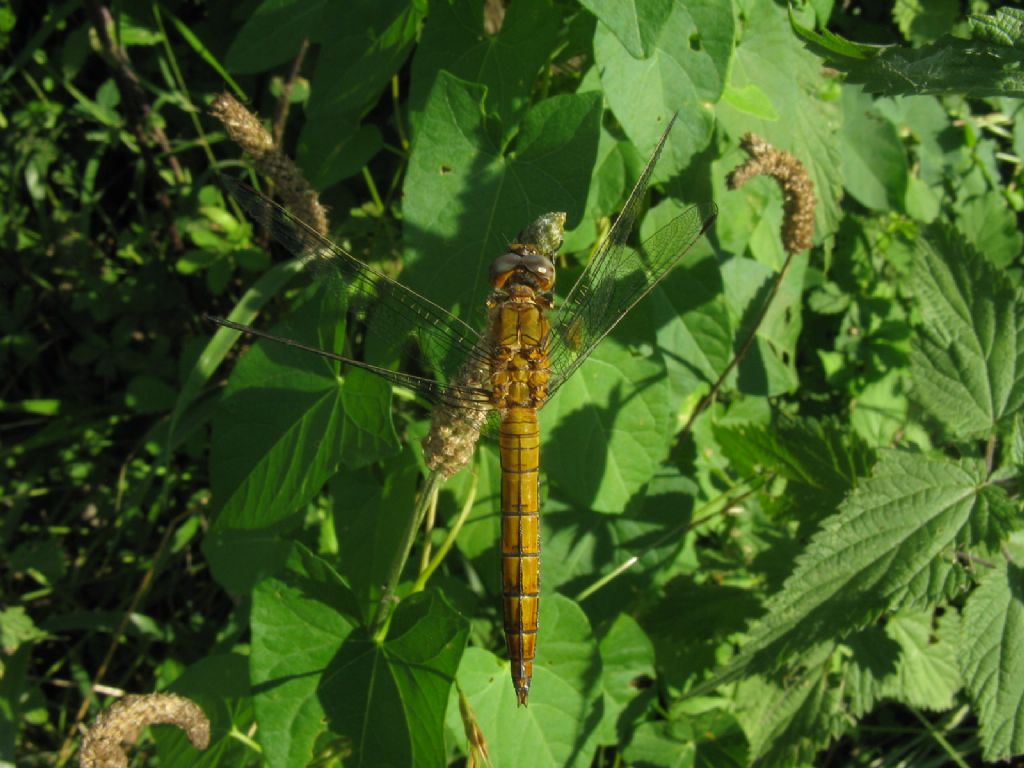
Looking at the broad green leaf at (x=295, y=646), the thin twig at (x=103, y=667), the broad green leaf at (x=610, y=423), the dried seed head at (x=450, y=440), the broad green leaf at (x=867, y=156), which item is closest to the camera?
the dried seed head at (x=450, y=440)

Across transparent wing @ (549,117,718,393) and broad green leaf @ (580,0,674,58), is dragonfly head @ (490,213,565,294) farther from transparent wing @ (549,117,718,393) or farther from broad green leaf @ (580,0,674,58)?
broad green leaf @ (580,0,674,58)

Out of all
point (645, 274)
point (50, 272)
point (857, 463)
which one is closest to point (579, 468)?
point (645, 274)

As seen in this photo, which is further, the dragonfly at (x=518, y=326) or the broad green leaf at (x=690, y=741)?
the broad green leaf at (x=690, y=741)

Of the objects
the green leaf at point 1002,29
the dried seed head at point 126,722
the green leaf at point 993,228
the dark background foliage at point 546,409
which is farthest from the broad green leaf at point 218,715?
the green leaf at point 993,228

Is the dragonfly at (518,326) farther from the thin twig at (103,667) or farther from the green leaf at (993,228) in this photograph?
the green leaf at (993,228)

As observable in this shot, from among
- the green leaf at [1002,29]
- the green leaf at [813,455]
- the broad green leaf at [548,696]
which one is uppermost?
the green leaf at [1002,29]

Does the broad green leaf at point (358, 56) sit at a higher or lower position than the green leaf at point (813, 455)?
higher

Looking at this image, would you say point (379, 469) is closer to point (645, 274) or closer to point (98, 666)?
point (645, 274)
